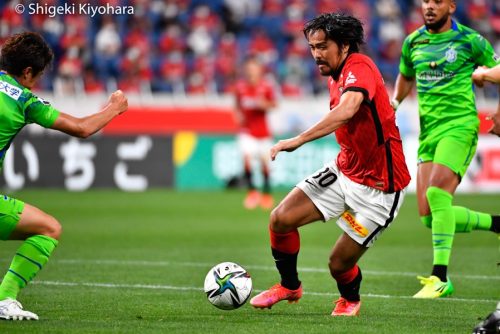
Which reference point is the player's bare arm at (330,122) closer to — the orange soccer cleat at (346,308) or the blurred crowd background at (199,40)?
the orange soccer cleat at (346,308)

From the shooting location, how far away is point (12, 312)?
6152mm

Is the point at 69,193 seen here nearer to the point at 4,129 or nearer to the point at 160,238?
the point at 160,238

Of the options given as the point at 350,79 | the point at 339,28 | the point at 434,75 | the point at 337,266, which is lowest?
the point at 337,266

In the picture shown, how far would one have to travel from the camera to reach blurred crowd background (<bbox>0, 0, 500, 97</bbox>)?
21891mm

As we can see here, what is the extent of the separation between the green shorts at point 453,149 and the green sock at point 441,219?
25 cm

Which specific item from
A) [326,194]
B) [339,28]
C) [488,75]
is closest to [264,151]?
[326,194]

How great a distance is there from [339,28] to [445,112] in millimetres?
2021

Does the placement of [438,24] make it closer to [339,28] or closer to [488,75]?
[339,28]

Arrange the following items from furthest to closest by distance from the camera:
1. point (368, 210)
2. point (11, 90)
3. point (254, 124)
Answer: point (254, 124) → point (368, 210) → point (11, 90)

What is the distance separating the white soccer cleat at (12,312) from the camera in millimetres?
6152

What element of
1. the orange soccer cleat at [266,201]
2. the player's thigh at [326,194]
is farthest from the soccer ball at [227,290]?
the orange soccer cleat at [266,201]

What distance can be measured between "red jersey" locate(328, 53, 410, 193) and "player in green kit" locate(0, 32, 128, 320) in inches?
60.1

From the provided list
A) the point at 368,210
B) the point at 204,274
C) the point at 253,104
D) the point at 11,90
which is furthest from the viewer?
the point at 253,104

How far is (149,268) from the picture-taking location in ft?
31.0
